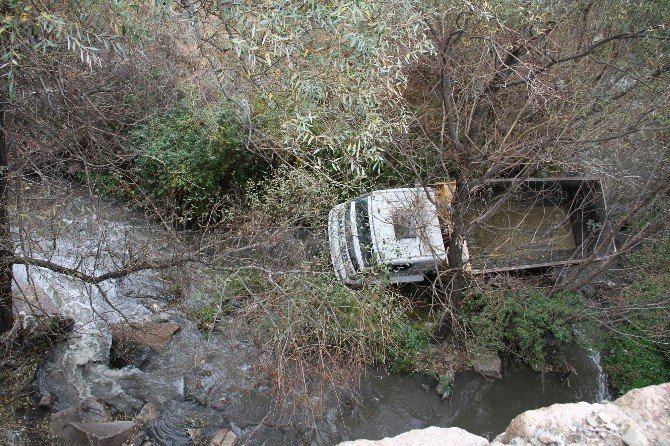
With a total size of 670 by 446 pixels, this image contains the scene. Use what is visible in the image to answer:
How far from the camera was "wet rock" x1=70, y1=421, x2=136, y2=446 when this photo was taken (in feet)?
20.4

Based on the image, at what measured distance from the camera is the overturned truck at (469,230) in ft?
26.3

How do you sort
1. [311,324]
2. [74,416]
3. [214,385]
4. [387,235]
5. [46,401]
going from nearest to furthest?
[311,324] → [74,416] → [46,401] → [214,385] → [387,235]

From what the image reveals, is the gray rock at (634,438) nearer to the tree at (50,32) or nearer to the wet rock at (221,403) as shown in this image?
the tree at (50,32)

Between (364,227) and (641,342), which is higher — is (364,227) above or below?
above

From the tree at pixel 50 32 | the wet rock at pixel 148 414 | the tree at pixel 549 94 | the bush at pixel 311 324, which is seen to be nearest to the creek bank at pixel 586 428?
the bush at pixel 311 324

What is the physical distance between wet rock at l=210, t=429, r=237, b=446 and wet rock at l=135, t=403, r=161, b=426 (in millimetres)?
868

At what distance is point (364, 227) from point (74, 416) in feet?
16.0

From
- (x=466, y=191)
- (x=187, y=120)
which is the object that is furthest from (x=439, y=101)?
A: (x=187, y=120)

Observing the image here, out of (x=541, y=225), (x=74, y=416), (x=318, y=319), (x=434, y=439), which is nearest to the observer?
(x=434, y=439)

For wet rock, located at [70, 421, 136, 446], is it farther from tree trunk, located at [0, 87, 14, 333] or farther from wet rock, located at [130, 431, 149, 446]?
tree trunk, located at [0, 87, 14, 333]

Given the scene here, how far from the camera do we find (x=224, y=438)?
6.93m

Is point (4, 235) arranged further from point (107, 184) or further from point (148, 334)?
point (107, 184)

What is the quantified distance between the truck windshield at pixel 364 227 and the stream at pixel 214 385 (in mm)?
1848

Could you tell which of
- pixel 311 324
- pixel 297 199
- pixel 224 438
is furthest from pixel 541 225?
pixel 224 438
